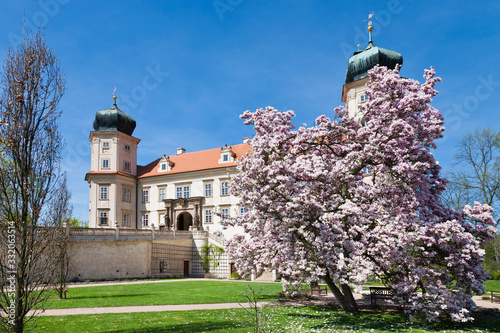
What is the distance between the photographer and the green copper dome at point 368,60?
3250 centimetres

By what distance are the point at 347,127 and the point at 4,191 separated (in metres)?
11.1

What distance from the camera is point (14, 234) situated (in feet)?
26.0

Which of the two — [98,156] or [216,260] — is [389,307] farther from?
[98,156]

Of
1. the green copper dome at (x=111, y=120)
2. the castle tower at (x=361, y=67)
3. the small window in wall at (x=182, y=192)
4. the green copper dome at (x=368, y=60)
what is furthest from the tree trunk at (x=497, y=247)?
the green copper dome at (x=111, y=120)

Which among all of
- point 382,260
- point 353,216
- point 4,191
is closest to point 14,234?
point 4,191

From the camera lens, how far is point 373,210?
1238 cm

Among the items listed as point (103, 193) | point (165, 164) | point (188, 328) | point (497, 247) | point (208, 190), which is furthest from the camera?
point (165, 164)

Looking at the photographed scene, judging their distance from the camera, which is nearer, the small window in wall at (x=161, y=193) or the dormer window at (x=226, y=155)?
the dormer window at (x=226, y=155)

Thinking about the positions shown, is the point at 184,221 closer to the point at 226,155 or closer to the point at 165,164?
the point at 165,164

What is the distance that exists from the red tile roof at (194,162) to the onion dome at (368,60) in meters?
13.7

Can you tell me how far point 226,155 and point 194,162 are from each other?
5.14m

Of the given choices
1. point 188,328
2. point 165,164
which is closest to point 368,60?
point 165,164

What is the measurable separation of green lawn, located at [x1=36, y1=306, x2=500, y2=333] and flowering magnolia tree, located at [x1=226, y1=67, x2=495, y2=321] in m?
0.62

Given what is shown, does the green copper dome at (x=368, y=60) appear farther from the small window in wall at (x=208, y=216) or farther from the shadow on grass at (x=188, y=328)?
the shadow on grass at (x=188, y=328)
